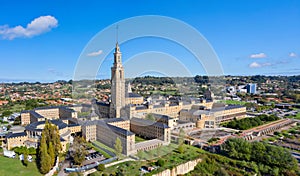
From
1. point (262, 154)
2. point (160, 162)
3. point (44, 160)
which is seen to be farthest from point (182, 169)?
point (44, 160)

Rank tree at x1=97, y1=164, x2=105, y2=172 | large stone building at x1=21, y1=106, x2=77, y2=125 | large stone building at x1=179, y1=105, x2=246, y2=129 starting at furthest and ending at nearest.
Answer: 1. large stone building at x1=21, y1=106, x2=77, y2=125
2. large stone building at x1=179, y1=105, x2=246, y2=129
3. tree at x1=97, y1=164, x2=105, y2=172

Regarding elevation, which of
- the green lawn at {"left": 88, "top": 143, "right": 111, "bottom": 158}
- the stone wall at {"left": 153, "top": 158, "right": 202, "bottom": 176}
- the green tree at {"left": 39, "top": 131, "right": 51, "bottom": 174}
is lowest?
the stone wall at {"left": 153, "top": 158, "right": 202, "bottom": 176}

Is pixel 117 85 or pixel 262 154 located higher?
pixel 117 85

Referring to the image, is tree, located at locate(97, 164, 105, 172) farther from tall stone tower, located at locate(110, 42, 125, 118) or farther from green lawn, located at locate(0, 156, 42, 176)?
tall stone tower, located at locate(110, 42, 125, 118)

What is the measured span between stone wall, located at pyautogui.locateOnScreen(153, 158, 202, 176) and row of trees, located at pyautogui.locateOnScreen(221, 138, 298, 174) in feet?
6.85

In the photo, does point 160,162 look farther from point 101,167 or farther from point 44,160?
point 44,160

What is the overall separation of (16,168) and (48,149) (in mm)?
1668

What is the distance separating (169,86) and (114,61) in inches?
1192

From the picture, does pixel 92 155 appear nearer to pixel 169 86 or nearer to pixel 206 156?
pixel 206 156

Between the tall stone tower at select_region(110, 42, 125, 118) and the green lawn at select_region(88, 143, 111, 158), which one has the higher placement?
the tall stone tower at select_region(110, 42, 125, 118)

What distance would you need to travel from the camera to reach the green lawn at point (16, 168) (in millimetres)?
9111

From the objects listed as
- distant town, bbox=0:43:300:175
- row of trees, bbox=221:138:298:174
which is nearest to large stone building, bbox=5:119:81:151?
distant town, bbox=0:43:300:175

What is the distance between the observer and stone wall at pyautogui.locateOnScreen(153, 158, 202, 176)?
9547 mm

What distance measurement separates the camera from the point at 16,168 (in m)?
9.62
